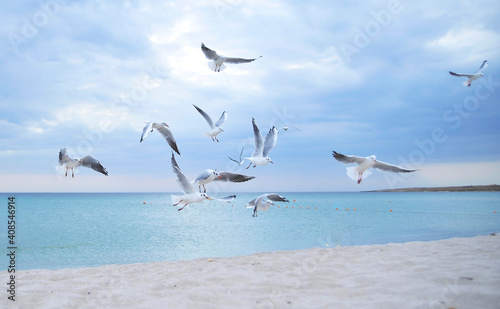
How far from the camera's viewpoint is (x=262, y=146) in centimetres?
810

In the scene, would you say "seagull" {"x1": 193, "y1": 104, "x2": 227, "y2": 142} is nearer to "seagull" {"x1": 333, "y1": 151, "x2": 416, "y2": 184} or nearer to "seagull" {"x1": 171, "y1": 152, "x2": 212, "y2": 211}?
"seagull" {"x1": 171, "y1": 152, "x2": 212, "y2": 211}

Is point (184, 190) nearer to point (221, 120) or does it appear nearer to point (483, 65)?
point (221, 120)

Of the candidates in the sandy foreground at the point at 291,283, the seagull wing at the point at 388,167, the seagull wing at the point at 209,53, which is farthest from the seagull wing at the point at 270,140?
Result: the seagull wing at the point at 388,167

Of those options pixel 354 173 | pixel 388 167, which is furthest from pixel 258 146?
pixel 388 167

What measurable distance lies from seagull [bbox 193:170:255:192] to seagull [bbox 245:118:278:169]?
118 cm

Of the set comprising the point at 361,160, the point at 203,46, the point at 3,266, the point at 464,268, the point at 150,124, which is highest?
the point at 203,46

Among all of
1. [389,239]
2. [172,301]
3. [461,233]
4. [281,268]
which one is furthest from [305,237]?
[172,301]

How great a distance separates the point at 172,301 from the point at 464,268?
181 inches

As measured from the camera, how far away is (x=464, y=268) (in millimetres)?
5977

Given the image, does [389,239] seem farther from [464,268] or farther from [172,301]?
[172,301]

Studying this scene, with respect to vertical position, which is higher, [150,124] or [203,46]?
[203,46]

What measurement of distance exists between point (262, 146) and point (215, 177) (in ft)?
7.54

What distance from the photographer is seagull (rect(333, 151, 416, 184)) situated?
5.93m

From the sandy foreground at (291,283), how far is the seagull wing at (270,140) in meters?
2.46
